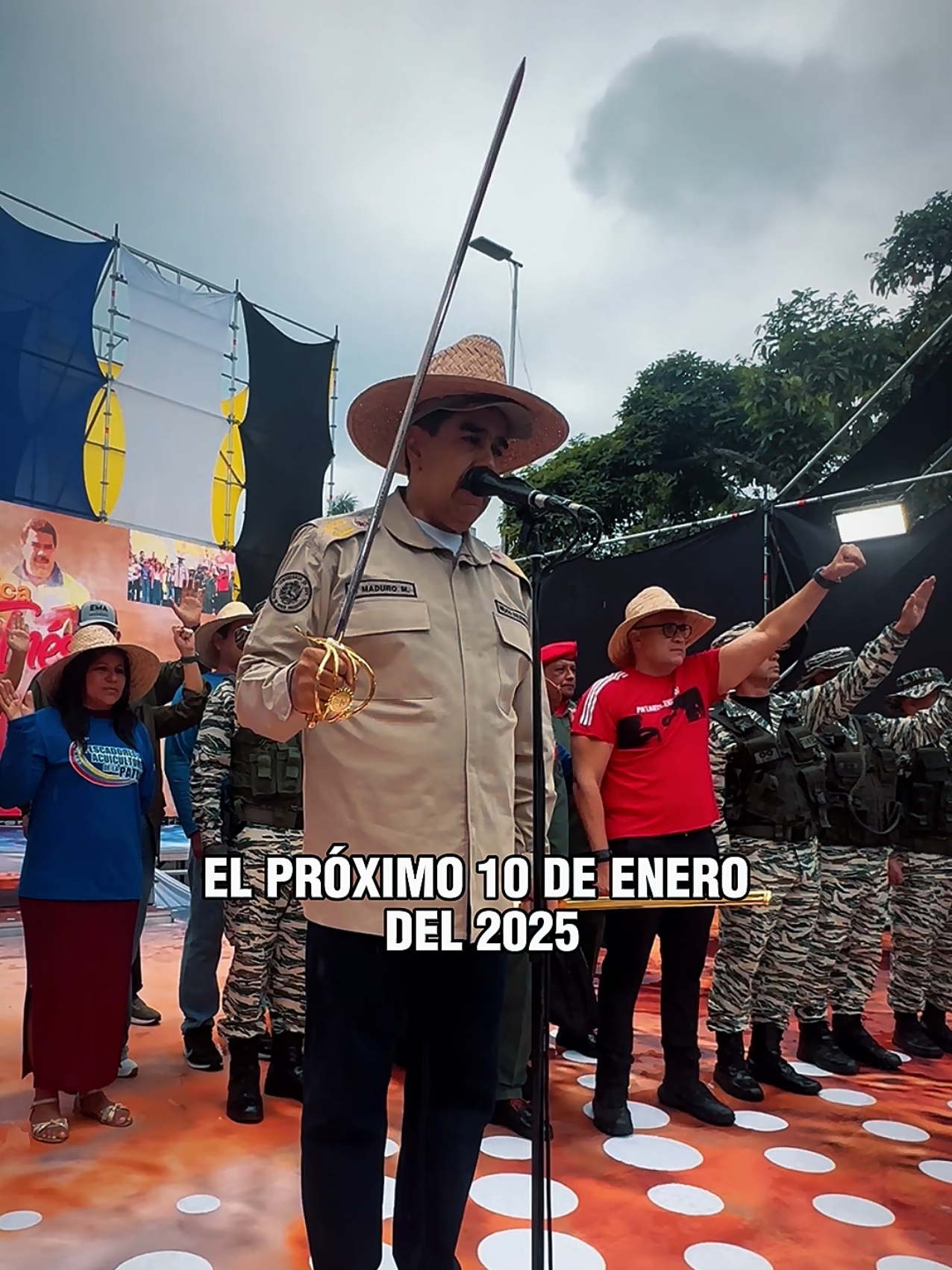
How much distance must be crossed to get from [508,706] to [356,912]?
466 mm

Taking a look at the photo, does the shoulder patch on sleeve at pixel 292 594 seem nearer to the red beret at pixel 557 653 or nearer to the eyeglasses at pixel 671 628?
the eyeglasses at pixel 671 628

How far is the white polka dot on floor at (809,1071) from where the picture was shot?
3.46 meters

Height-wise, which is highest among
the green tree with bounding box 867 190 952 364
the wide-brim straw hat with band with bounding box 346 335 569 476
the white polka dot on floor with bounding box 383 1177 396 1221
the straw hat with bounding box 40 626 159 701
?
the green tree with bounding box 867 190 952 364

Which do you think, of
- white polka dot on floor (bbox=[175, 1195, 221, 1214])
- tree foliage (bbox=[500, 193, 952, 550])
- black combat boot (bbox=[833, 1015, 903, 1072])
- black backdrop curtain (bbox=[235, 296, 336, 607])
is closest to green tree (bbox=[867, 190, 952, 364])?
tree foliage (bbox=[500, 193, 952, 550])

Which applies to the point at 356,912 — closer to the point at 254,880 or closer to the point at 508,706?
the point at 508,706

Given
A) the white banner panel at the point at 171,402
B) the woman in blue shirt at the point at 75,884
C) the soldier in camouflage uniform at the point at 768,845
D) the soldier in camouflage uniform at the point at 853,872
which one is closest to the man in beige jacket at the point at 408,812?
the woman in blue shirt at the point at 75,884

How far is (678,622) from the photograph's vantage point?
117 inches

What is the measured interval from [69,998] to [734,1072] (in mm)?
2150

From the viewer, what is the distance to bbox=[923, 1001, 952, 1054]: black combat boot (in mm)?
3965

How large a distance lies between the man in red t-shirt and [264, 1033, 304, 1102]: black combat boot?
0.95 m

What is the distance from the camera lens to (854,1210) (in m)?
2.32

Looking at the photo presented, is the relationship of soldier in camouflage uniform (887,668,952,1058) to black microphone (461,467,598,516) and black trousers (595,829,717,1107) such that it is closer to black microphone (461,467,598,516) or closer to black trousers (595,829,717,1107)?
black trousers (595,829,717,1107)

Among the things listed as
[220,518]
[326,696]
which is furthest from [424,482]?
[220,518]

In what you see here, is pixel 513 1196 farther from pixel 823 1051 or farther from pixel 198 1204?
pixel 823 1051
